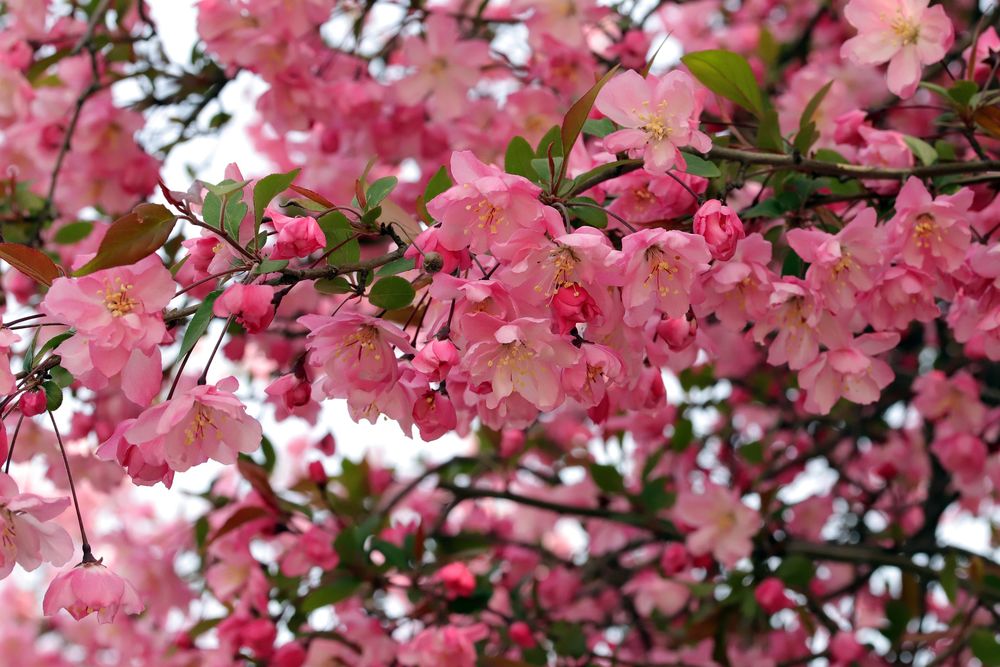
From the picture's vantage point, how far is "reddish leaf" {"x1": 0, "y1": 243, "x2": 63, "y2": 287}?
1.15m

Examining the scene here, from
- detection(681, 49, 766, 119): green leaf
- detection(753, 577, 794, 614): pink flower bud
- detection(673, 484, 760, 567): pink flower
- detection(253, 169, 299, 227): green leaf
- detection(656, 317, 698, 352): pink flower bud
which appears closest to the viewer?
detection(253, 169, 299, 227): green leaf

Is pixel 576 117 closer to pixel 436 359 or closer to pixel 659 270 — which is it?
pixel 659 270

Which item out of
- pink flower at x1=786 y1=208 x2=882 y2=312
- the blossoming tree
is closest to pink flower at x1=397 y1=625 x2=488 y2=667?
the blossoming tree

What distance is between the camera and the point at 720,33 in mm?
3252

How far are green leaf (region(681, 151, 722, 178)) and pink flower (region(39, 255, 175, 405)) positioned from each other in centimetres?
60

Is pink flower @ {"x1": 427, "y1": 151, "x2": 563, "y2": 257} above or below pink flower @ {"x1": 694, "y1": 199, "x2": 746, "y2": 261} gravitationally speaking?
above

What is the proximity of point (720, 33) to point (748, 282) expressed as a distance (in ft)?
6.96

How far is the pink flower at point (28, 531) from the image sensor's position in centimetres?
119

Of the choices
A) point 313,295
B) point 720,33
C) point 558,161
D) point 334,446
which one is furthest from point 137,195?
point 720,33

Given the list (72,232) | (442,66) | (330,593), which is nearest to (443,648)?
(330,593)

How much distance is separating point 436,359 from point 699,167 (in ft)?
1.31

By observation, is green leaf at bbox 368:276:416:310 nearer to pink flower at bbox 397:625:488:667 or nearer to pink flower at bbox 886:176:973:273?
pink flower at bbox 886:176:973:273

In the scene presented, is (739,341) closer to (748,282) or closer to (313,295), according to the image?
(313,295)

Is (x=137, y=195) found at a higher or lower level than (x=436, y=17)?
lower
